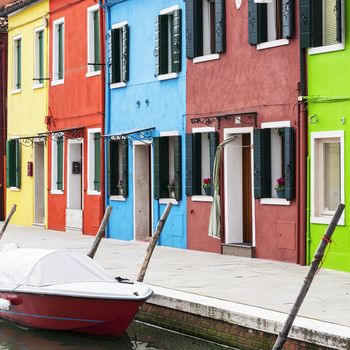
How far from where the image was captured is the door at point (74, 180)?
32312 mm

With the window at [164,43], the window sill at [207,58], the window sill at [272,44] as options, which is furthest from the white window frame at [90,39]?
the window sill at [272,44]

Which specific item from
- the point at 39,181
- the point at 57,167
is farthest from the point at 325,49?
the point at 39,181

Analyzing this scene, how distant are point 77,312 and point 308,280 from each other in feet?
15.4

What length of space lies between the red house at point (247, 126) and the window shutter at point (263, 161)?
0.06ft

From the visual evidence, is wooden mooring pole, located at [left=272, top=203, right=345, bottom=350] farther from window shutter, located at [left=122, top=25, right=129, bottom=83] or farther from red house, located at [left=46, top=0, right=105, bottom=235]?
red house, located at [left=46, top=0, right=105, bottom=235]

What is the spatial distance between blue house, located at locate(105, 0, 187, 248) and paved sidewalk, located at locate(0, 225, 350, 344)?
1.16 metres

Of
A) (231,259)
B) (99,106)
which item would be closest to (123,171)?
(99,106)

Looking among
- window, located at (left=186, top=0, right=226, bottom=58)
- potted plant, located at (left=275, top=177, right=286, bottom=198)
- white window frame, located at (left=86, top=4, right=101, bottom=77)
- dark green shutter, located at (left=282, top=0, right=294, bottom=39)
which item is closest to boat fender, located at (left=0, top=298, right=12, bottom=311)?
potted plant, located at (left=275, top=177, right=286, bottom=198)

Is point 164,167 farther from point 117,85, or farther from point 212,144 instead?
point 117,85

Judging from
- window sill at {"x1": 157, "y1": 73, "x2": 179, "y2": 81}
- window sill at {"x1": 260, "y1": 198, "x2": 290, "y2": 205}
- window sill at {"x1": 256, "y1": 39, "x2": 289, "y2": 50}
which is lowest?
window sill at {"x1": 260, "y1": 198, "x2": 290, "y2": 205}

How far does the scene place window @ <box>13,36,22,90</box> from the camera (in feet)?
120

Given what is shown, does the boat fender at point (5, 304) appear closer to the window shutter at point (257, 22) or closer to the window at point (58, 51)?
the window shutter at point (257, 22)

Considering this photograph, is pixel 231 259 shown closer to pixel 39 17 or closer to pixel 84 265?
pixel 84 265

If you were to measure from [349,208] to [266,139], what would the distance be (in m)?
2.86
